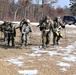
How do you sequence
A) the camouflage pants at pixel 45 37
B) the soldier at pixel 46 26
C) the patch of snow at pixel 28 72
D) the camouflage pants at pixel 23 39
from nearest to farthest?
1. the patch of snow at pixel 28 72
2. the soldier at pixel 46 26
3. the camouflage pants at pixel 45 37
4. the camouflage pants at pixel 23 39

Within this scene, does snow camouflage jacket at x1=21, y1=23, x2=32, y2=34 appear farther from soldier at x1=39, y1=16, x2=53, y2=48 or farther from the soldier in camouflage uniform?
the soldier in camouflage uniform

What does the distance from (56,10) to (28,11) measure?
785 centimetres

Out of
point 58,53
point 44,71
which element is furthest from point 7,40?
point 44,71

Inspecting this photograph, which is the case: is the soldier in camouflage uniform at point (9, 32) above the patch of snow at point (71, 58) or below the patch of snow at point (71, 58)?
above

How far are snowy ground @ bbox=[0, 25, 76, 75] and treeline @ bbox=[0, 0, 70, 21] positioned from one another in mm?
47149

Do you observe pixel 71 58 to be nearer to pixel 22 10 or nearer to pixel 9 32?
pixel 9 32

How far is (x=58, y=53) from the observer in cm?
1442

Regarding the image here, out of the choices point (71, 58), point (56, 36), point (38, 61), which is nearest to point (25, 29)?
point (56, 36)

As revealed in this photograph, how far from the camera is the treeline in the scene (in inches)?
2670

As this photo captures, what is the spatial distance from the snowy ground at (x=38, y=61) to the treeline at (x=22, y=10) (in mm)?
47149

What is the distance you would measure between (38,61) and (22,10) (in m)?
62.7

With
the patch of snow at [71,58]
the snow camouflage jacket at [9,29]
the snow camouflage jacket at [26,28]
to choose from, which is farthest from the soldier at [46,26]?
the patch of snow at [71,58]

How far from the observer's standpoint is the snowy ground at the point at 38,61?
10838mm

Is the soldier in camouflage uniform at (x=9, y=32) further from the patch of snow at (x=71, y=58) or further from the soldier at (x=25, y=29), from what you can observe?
the patch of snow at (x=71, y=58)
